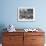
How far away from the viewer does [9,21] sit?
13.5 feet

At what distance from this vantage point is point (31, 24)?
163 inches

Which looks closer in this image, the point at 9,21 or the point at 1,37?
the point at 1,37

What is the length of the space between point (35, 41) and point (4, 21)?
1.20 m

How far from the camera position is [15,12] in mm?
4098

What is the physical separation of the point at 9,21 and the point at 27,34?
0.84m

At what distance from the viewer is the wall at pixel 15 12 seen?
4.09 m

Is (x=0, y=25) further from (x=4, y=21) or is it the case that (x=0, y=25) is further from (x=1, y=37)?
(x=1, y=37)

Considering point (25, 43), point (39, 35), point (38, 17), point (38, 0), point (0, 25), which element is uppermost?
point (38, 0)

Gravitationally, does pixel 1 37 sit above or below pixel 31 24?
below

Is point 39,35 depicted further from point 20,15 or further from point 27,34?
point 20,15

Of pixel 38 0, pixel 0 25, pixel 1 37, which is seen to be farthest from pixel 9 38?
pixel 38 0

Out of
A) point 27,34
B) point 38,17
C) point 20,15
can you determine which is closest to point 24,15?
point 20,15

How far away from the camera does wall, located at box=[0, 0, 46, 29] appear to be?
4.09m

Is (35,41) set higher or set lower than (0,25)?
lower
